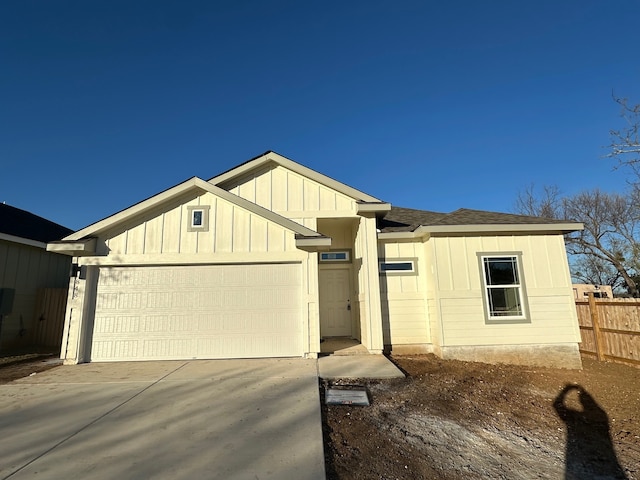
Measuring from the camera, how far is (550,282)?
904 cm

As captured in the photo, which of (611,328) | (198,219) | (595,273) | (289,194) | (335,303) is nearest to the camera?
(198,219)

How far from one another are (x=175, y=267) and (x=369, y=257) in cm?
480

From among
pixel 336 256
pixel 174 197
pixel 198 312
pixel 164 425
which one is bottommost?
pixel 164 425

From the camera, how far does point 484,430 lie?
4551 mm

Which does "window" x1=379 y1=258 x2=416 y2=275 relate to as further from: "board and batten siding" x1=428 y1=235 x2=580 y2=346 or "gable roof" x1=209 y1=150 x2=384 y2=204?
"gable roof" x1=209 y1=150 x2=384 y2=204

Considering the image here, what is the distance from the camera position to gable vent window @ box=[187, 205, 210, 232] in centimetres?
866

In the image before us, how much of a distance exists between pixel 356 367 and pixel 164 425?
12.9 feet

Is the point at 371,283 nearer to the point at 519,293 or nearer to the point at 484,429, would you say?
the point at 519,293

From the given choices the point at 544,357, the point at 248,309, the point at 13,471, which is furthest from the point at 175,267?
the point at 544,357

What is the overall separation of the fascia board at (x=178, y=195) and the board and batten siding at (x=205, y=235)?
171 mm

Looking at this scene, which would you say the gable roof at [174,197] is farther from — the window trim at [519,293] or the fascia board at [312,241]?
the window trim at [519,293]

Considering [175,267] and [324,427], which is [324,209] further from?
[324,427]

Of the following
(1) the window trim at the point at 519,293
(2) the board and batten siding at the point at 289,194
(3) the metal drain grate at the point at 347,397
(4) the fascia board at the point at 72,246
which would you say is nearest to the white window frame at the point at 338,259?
(2) the board and batten siding at the point at 289,194

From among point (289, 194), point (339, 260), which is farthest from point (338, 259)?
point (289, 194)
